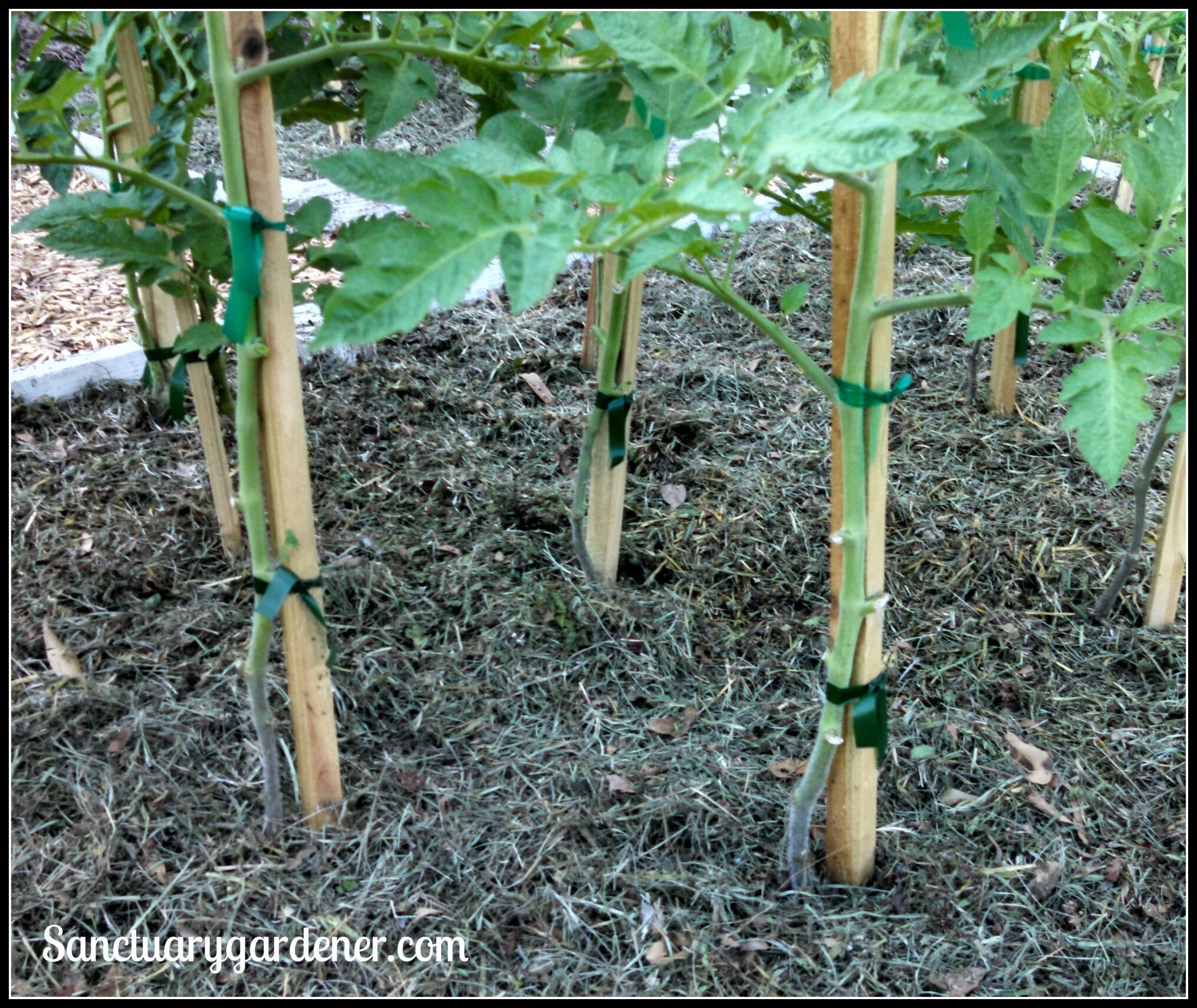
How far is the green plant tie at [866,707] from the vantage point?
1515 mm

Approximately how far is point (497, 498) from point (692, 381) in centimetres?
93

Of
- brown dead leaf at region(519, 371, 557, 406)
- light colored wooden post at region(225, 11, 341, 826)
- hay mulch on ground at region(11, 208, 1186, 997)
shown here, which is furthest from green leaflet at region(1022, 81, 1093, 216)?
brown dead leaf at region(519, 371, 557, 406)

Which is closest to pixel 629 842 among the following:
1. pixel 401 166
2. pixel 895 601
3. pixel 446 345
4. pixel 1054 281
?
pixel 895 601

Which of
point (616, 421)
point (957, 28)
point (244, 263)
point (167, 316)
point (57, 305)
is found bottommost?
point (57, 305)

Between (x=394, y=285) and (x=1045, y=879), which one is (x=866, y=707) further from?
(x=394, y=285)

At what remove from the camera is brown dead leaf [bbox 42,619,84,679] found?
2.07 meters

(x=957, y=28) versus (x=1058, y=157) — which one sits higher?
(x=957, y=28)

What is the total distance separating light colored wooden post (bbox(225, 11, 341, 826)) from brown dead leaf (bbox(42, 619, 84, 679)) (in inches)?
→ 24.1

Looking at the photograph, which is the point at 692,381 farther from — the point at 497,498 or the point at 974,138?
the point at 974,138

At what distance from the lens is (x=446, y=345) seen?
3529 millimetres

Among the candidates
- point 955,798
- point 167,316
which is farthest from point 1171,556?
point 167,316

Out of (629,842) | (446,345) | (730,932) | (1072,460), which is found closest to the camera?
(730,932)

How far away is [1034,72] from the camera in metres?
2.41

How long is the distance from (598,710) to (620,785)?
0.23 meters
